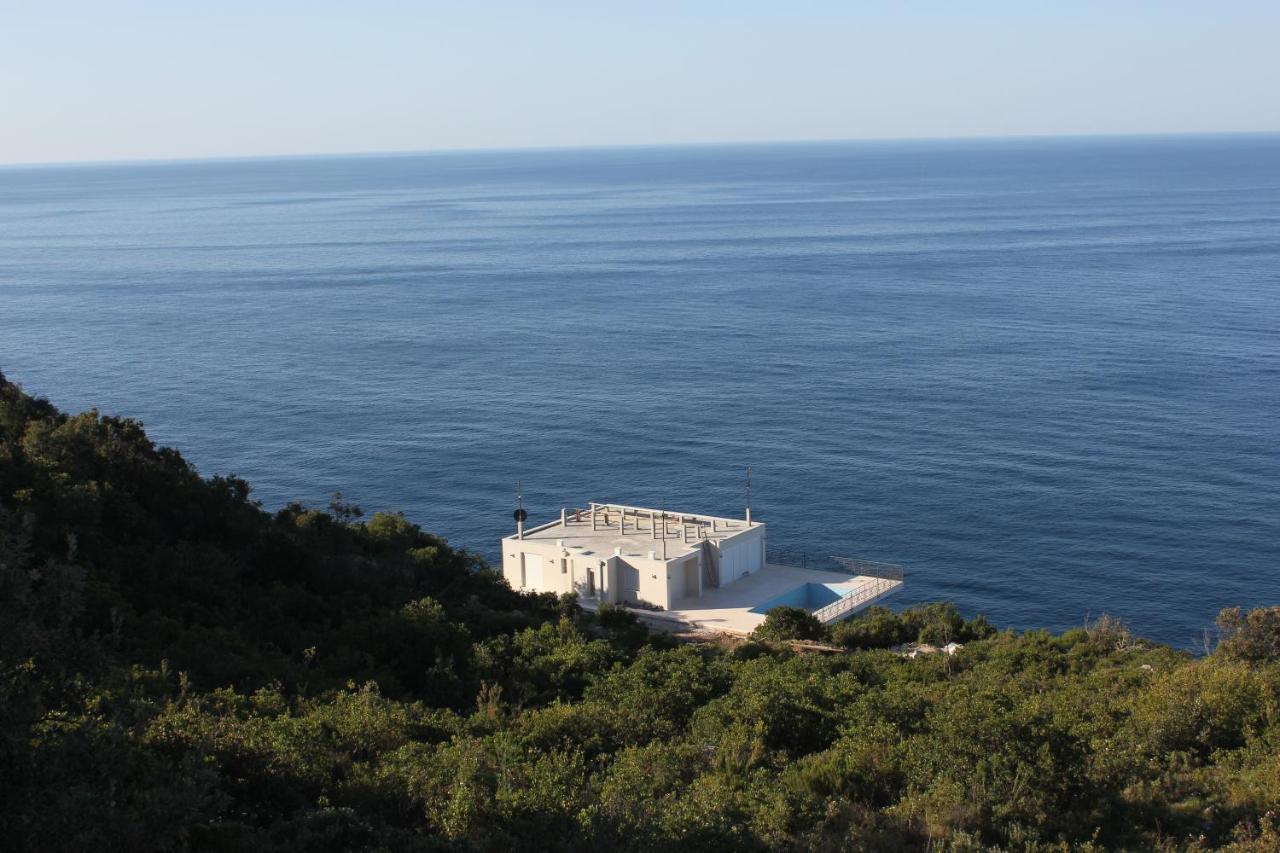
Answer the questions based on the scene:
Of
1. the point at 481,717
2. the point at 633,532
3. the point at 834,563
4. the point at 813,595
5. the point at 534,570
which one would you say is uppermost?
the point at 481,717

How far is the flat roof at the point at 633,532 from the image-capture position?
40.5 m

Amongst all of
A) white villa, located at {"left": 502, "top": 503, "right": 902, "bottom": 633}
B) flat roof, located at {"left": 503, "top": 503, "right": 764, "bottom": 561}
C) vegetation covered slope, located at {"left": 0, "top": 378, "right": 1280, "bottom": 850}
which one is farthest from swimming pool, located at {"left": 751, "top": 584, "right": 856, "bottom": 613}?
vegetation covered slope, located at {"left": 0, "top": 378, "right": 1280, "bottom": 850}

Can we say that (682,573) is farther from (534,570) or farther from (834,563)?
(834,563)

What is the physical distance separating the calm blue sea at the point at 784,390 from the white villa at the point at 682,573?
604 centimetres

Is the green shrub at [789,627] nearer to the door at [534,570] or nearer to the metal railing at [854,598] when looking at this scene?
the metal railing at [854,598]

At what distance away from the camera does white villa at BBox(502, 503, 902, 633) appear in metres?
38.9

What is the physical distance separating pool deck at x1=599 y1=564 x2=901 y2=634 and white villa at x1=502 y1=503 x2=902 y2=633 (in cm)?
3

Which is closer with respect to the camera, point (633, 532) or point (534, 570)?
point (534, 570)

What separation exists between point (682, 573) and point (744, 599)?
2172mm

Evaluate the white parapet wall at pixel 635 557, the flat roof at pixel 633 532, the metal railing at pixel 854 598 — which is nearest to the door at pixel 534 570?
the white parapet wall at pixel 635 557

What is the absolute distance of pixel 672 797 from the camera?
14.0 meters

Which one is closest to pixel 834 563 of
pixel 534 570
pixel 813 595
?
pixel 813 595

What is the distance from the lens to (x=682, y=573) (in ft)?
130

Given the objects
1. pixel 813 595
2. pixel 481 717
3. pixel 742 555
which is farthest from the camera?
pixel 742 555
